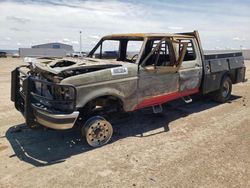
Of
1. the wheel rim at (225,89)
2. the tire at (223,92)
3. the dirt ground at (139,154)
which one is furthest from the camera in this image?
the wheel rim at (225,89)

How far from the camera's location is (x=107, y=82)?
5.60 m

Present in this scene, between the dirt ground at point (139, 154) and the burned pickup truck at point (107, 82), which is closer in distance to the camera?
the dirt ground at point (139, 154)

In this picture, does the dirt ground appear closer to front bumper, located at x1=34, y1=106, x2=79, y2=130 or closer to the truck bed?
front bumper, located at x1=34, y1=106, x2=79, y2=130

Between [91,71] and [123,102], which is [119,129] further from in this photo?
[91,71]

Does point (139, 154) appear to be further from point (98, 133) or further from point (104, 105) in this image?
point (104, 105)

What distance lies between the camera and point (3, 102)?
29.8ft

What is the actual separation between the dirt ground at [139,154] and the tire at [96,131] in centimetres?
14

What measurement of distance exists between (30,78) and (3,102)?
4241mm

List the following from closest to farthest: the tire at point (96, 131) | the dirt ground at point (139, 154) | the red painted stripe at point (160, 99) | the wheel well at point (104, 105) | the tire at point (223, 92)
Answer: the dirt ground at point (139, 154) < the tire at point (96, 131) < the wheel well at point (104, 105) < the red painted stripe at point (160, 99) < the tire at point (223, 92)

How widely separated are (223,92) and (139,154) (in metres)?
4.86

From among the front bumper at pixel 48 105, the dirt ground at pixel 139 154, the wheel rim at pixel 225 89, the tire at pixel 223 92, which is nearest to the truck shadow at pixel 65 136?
the dirt ground at pixel 139 154

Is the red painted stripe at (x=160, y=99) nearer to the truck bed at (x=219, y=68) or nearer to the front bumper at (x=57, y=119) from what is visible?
the truck bed at (x=219, y=68)

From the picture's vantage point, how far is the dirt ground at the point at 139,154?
4.41 meters

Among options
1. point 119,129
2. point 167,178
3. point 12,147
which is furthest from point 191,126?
point 12,147
